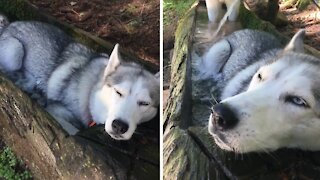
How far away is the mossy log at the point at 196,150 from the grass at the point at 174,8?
1.0 inches

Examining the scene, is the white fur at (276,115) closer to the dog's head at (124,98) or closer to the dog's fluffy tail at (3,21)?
the dog's head at (124,98)

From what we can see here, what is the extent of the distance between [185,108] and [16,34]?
84 centimetres

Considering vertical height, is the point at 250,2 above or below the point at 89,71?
above

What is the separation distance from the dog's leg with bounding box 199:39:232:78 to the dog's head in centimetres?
19

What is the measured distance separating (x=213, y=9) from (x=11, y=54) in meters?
0.86

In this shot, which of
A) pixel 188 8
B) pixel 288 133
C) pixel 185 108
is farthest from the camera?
pixel 188 8

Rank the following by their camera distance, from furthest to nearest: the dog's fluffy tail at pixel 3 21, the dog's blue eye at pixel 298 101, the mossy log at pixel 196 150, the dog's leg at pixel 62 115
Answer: the dog's fluffy tail at pixel 3 21 < the dog's leg at pixel 62 115 < the mossy log at pixel 196 150 < the dog's blue eye at pixel 298 101

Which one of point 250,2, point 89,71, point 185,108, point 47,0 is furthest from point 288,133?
point 47,0

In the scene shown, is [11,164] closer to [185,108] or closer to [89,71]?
[89,71]

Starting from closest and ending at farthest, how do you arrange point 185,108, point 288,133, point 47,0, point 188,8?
point 288,133, point 185,108, point 188,8, point 47,0

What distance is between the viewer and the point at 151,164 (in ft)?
5.47

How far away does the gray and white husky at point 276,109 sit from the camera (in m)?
1.30

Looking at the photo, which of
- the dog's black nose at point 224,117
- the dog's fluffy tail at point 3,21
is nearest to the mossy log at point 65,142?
the dog's fluffy tail at point 3,21

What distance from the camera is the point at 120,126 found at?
1631 millimetres
